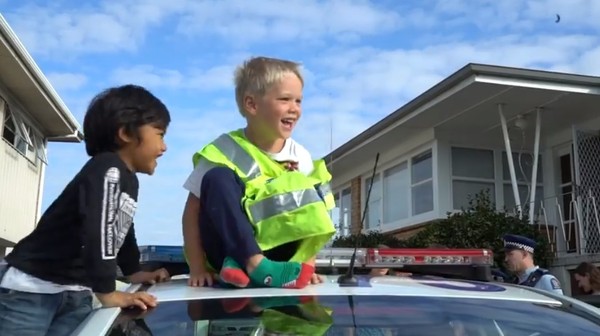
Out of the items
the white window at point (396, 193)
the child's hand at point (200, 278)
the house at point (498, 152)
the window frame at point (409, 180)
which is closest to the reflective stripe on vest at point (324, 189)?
the child's hand at point (200, 278)

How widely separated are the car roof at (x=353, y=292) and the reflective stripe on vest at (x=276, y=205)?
0.92 ft

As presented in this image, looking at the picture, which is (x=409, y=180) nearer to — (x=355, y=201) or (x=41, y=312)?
(x=355, y=201)

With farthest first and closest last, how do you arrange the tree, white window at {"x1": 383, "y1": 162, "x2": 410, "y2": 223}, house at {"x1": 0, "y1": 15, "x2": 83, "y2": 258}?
1. white window at {"x1": 383, "y1": 162, "x2": 410, "y2": 223}
2. house at {"x1": 0, "y1": 15, "x2": 83, "y2": 258}
3. the tree

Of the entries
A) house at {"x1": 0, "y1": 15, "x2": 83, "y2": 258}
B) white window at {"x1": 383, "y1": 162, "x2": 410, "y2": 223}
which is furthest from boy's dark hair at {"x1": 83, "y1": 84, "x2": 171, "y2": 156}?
white window at {"x1": 383, "y1": 162, "x2": 410, "y2": 223}

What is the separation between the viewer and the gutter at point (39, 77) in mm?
13275

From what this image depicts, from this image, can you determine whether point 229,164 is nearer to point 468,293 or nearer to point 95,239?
point 95,239

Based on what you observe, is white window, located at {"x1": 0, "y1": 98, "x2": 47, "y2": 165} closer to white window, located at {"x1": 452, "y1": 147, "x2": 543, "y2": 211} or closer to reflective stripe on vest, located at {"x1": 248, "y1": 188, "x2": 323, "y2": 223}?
white window, located at {"x1": 452, "y1": 147, "x2": 543, "y2": 211}

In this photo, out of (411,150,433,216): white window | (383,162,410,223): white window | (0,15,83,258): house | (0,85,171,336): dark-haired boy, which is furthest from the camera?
(383,162,410,223): white window

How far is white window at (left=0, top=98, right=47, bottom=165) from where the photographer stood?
669 inches

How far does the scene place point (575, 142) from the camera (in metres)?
14.3

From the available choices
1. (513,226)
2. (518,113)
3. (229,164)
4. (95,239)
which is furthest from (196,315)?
(518,113)

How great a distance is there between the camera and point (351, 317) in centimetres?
220

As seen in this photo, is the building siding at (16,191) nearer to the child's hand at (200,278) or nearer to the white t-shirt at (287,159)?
the white t-shirt at (287,159)

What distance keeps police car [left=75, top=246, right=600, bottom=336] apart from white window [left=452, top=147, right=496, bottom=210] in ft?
44.9
